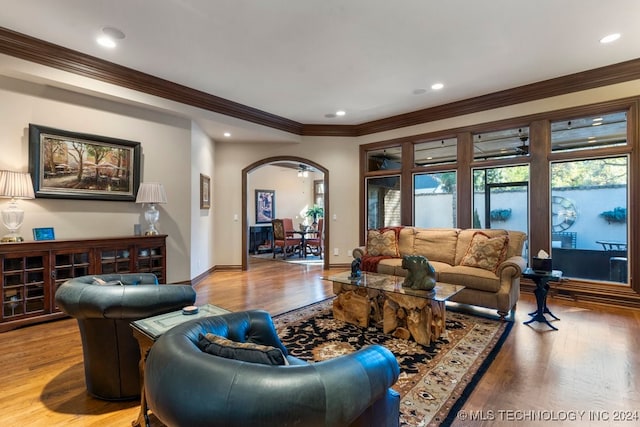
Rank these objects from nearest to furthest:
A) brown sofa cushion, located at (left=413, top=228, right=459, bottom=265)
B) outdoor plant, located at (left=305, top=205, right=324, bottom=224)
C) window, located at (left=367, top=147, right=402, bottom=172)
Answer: brown sofa cushion, located at (left=413, top=228, right=459, bottom=265), window, located at (left=367, top=147, right=402, bottom=172), outdoor plant, located at (left=305, top=205, right=324, bottom=224)

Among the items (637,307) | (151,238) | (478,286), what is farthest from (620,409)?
(151,238)

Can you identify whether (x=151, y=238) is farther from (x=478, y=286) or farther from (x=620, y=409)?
(x=620, y=409)

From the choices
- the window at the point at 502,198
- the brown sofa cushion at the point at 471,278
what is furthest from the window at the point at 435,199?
the brown sofa cushion at the point at 471,278

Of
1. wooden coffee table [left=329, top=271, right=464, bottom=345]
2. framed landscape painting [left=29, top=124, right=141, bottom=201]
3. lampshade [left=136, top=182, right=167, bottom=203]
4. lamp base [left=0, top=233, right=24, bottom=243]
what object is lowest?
→ wooden coffee table [left=329, top=271, right=464, bottom=345]

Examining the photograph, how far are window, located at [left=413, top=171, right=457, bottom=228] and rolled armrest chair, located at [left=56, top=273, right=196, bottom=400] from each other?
15.5ft

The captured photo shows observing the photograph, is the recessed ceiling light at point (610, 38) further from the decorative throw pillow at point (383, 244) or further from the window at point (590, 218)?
the decorative throw pillow at point (383, 244)

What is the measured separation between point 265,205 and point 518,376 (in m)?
8.12

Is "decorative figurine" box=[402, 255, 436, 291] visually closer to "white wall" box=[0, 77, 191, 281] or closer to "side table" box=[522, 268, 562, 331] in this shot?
"side table" box=[522, 268, 562, 331]

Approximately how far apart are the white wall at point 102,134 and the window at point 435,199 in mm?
4073

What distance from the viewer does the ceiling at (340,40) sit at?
2701mm

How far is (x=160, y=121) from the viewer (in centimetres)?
444

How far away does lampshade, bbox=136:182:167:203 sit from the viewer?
4023 mm

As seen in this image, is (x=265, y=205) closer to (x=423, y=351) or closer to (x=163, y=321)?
(x=423, y=351)

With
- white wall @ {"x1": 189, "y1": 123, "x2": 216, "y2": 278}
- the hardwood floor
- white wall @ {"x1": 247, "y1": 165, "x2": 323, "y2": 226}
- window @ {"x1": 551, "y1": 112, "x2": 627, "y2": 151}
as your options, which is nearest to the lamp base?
the hardwood floor
